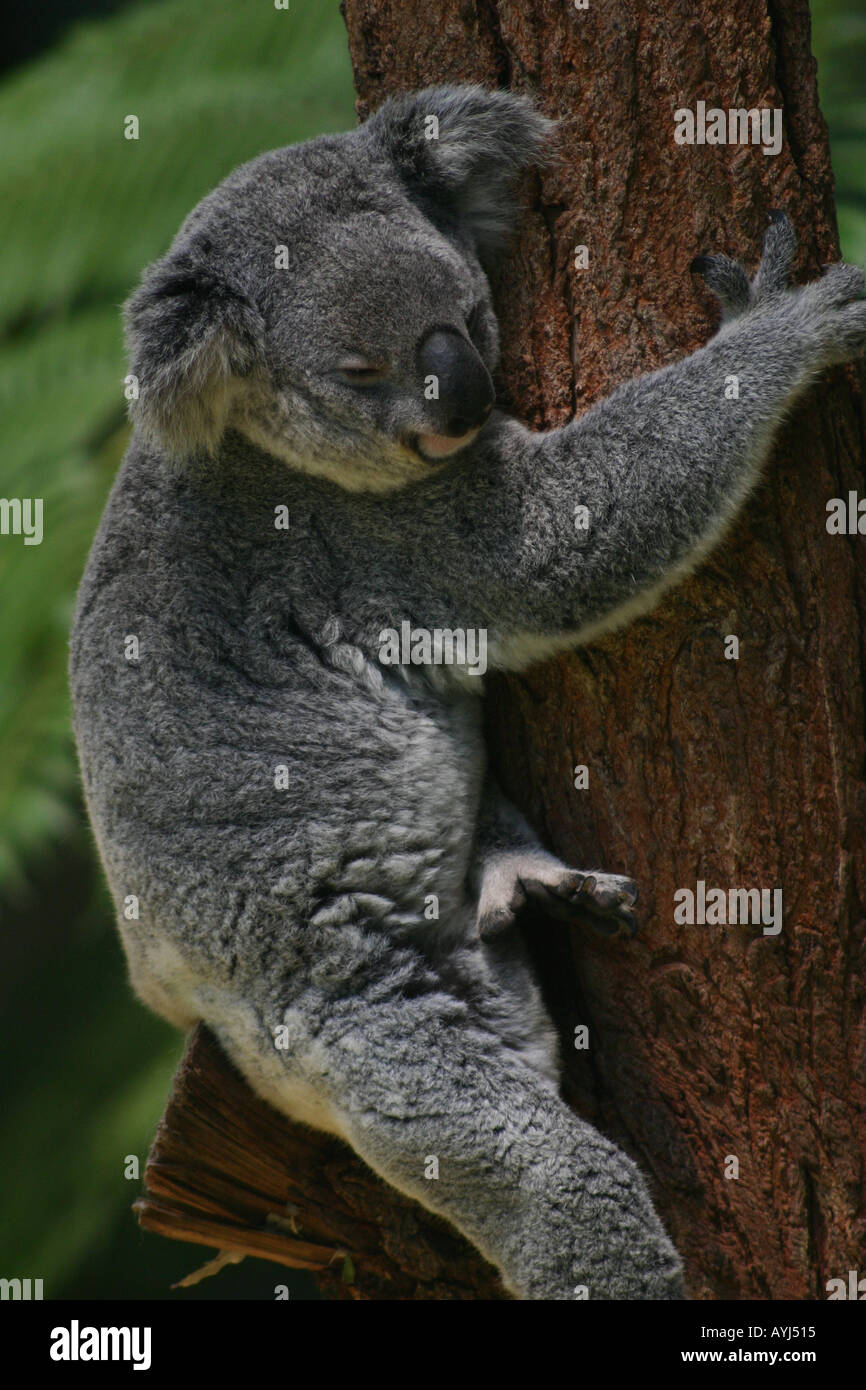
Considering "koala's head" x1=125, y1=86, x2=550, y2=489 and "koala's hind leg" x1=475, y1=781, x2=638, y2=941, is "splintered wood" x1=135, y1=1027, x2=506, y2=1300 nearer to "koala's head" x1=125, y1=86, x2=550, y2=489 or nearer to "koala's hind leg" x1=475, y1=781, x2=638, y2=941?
"koala's hind leg" x1=475, y1=781, x2=638, y2=941

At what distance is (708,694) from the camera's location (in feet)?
9.41

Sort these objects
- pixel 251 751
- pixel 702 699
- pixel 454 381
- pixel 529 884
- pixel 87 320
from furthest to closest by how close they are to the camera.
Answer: pixel 87 320 → pixel 251 751 → pixel 529 884 → pixel 702 699 → pixel 454 381

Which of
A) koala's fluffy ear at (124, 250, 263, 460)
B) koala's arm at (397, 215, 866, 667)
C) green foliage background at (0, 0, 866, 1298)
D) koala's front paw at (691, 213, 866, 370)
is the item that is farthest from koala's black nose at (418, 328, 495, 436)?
green foliage background at (0, 0, 866, 1298)

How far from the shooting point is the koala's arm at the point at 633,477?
275 cm

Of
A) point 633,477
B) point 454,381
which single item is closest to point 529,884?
point 633,477

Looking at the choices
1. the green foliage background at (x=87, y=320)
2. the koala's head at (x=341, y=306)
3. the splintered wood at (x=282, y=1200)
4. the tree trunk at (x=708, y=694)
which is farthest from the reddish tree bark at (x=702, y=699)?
the green foliage background at (x=87, y=320)

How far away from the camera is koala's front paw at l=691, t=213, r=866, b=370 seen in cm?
274

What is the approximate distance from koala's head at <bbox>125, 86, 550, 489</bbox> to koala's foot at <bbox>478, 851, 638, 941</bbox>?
984mm

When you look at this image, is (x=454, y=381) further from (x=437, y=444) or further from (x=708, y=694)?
(x=708, y=694)

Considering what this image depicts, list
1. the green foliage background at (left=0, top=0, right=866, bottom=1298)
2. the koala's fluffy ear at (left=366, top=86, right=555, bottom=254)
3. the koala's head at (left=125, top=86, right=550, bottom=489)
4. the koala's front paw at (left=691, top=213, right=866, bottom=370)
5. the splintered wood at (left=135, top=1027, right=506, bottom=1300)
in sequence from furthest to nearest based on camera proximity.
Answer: the green foliage background at (left=0, top=0, right=866, bottom=1298) < the splintered wood at (left=135, top=1027, right=506, bottom=1300) < the koala's fluffy ear at (left=366, top=86, right=555, bottom=254) < the koala's head at (left=125, top=86, right=550, bottom=489) < the koala's front paw at (left=691, top=213, right=866, bottom=370)

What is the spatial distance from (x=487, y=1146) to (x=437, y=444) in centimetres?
158

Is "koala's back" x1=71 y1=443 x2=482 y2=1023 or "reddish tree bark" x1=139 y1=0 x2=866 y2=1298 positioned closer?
"reddish tree bark" x1=139 y1=0 x2=866 y2=1298

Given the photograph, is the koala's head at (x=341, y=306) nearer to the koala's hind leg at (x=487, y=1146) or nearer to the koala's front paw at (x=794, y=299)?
the koala's front paw at (x=794, y=299)
